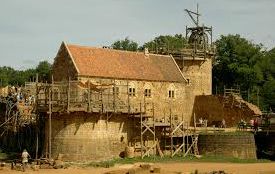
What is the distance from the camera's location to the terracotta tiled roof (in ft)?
163

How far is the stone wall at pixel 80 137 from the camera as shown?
4119 centimetres

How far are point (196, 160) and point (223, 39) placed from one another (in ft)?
137

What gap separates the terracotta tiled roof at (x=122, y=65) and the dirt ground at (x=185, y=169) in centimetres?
1135

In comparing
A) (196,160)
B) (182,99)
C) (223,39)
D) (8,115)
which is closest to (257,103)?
(223,39)

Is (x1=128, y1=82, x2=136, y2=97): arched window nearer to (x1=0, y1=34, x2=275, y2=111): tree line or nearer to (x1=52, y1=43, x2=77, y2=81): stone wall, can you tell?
(x1=52, y1=43, x2=77, y2=81): stone wall

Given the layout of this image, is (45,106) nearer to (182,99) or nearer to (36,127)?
(36,127)

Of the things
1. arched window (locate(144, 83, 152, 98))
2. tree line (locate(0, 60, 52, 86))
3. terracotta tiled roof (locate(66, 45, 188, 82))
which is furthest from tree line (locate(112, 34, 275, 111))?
tree line (locate(0, 60, 52, 86))

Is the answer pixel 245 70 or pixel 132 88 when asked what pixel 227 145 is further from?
pixel 245 70

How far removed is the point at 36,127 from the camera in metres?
45.4

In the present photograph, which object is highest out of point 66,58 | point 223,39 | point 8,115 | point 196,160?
point 223,39

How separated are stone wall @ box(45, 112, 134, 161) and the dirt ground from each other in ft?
7.06

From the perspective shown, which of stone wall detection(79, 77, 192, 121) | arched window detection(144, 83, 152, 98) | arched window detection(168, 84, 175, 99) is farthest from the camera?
arched window detection(168, 84, 175, 99)

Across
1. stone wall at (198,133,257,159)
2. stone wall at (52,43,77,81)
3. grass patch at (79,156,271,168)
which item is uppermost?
stone wall at (52,43,77,81)

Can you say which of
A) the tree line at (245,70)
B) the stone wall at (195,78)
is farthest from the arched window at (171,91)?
the tree line at (245,70)
